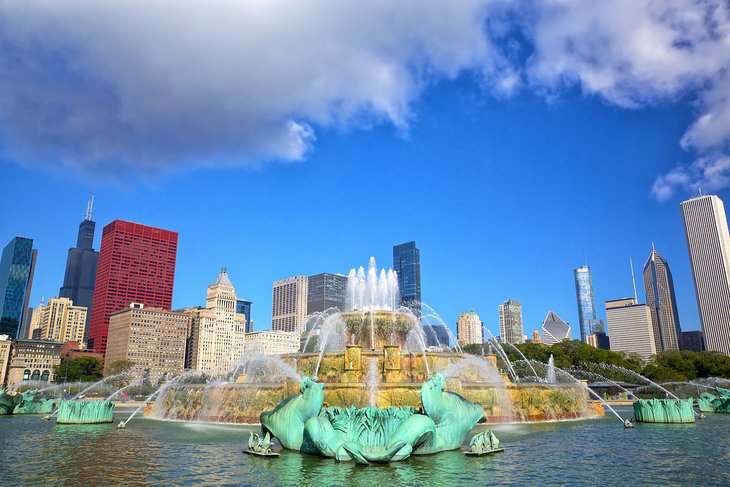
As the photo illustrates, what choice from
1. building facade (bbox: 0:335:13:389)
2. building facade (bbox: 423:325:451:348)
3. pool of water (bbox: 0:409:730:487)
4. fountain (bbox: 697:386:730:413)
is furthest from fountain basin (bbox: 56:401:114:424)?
building facade (bbox: 0:335:13:389)

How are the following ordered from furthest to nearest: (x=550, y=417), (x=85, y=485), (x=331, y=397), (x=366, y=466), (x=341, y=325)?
(x=341, y=325) → (x=550, y=417) → (x=331, y=397) → (x=366, y=466) → (x=85, y=485)

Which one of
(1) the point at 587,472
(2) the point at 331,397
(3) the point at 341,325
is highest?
(3) the point at 341,325

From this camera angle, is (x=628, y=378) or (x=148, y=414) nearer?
(x=148, y=414)

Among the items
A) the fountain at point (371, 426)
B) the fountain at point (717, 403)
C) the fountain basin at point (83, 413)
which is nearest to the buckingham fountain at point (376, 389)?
the fountain basin at point (83, 413)

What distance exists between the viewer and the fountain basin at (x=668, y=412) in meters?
26.4

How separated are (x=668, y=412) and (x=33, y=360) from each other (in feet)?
638

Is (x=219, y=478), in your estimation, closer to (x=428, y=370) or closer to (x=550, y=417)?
(x=428, y=370)

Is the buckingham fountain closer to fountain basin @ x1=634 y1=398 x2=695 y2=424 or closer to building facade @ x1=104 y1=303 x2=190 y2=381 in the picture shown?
fountain basin @ x1=634 y1=398 x2=695 y2=424

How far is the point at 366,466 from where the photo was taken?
1364 centimetres

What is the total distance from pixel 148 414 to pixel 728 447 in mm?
31446

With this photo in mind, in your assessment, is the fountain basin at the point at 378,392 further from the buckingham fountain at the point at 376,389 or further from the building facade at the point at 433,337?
the building facade at the point at 433,337

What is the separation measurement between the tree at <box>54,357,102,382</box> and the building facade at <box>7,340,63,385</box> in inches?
890

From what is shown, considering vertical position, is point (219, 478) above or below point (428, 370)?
below

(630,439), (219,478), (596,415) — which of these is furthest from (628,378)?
(219,478)
